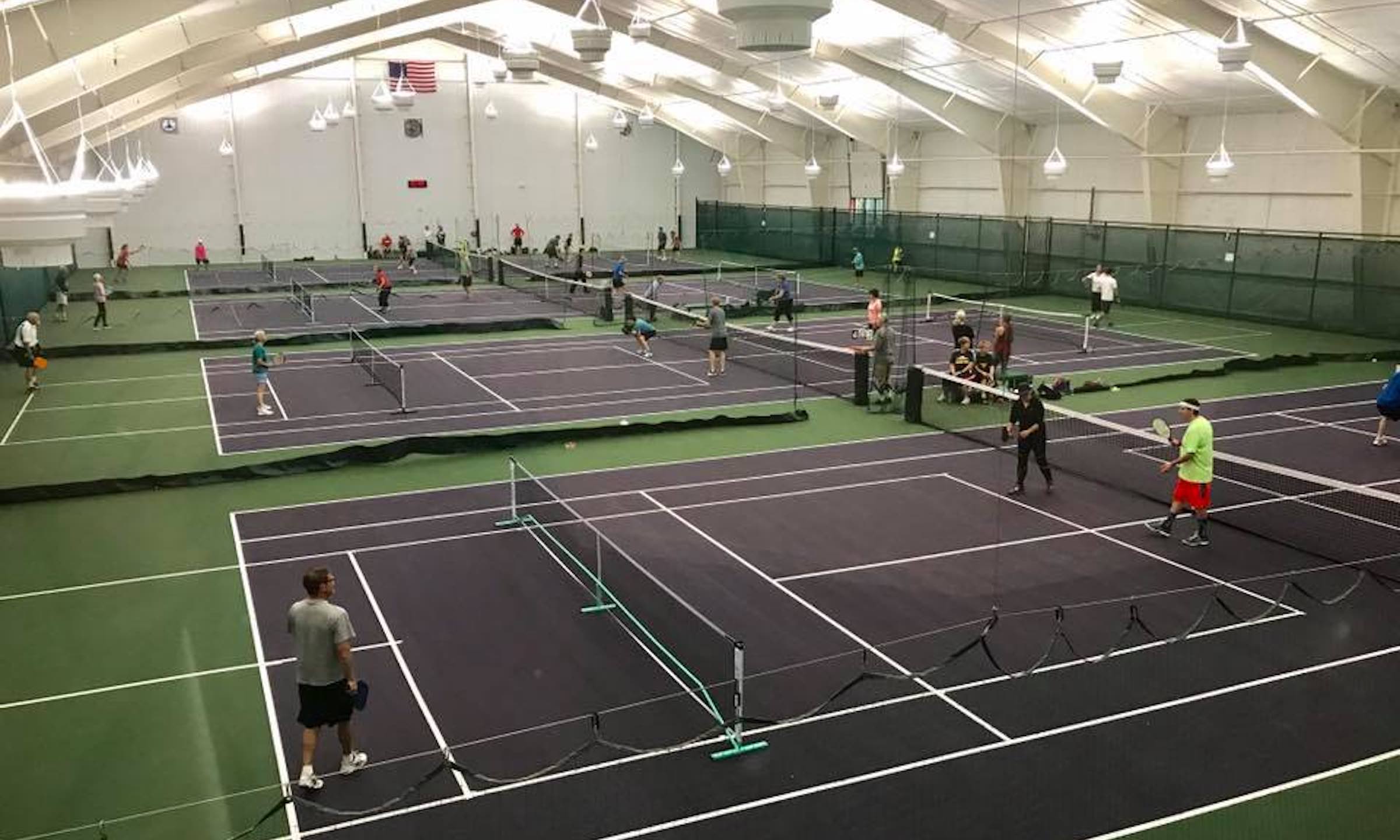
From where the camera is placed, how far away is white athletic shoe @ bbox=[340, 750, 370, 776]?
8.72 metres

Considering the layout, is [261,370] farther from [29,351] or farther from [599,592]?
[599,592]

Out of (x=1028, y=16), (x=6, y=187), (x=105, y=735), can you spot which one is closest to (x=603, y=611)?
(x=105, y=735)

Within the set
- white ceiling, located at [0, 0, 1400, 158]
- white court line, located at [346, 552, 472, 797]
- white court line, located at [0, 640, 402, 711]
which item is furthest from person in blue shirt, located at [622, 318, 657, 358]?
white court line, located at [0, 640, 402, 711]

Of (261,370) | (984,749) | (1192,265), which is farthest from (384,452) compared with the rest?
(1192,265)

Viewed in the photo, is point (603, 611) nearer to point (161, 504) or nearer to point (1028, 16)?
point (161, 504)

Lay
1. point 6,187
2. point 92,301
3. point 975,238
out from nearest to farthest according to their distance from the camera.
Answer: point 6,187 < point 92,301 < point 975,238

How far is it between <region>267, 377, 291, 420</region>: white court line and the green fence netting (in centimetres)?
1941

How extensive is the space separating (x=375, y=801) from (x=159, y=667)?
12.6 feet

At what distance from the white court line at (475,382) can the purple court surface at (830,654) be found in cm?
626

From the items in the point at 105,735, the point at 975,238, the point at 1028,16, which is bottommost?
the point at 105,735

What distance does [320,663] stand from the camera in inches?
326

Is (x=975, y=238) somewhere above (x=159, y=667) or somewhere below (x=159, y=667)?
above

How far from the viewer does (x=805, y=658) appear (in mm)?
10914

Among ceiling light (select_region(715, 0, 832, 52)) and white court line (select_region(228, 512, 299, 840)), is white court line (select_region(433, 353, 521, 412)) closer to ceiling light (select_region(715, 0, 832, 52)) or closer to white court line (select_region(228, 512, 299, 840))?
white court line (select_region(228, 512, 299, 840))
